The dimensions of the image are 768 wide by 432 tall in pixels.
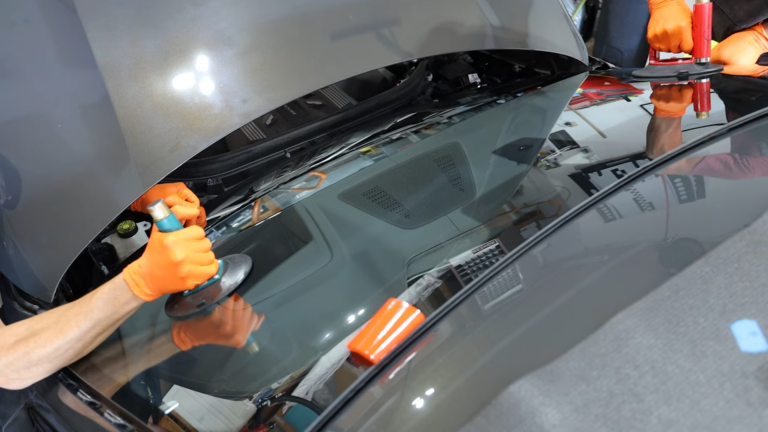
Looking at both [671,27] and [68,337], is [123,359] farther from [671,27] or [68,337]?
[671,27]

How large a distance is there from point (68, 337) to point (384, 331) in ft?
1.81

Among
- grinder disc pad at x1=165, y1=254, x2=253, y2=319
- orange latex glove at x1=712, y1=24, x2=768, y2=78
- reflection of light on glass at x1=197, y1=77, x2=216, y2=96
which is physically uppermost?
reflection of light on glass at x1=197, y1=77, x2=216, y2=96

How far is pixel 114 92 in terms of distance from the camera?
0.96 meters

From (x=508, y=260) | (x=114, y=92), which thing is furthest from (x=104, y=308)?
(x=508, y=260)

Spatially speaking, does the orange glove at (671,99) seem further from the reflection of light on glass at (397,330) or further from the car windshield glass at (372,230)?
the reflection of light on glass at (397,330)

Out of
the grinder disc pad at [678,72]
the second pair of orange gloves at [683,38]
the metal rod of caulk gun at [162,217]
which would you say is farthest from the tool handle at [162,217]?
the second pair of orange gloves at [683,38]

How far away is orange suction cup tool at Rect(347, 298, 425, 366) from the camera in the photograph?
2.31 ft

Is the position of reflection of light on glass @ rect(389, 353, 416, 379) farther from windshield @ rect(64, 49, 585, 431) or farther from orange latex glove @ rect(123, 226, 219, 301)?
orange latex glove @ rect(123, 226, 219, 301)

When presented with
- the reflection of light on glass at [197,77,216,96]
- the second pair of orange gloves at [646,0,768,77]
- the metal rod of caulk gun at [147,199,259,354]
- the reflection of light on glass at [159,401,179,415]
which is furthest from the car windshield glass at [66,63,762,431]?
the second pair of orange gloves at [646,0,768,77]

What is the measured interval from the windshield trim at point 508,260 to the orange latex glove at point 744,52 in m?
0.30

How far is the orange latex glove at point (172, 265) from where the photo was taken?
0.86 meters

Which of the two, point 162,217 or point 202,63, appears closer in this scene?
point 162,217

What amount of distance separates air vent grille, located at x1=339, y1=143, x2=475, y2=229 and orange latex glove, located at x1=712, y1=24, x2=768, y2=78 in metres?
0.67

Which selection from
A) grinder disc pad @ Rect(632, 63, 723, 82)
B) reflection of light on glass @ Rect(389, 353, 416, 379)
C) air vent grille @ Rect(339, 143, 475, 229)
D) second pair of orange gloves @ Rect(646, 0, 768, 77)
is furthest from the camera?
second pair of orange gloves @ Rect(646, 0, 768, 77)
